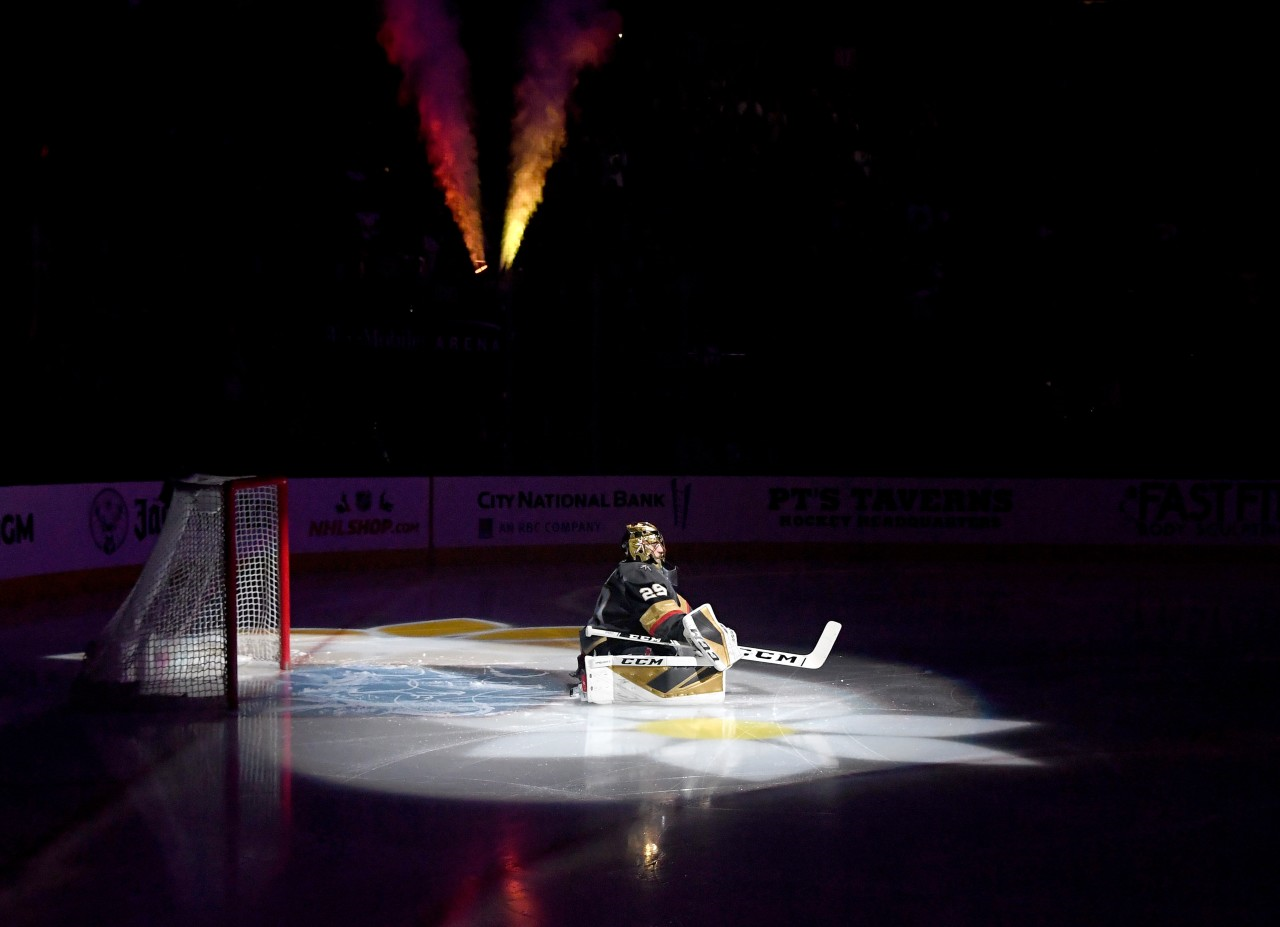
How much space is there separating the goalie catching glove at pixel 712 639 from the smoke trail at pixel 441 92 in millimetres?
11452

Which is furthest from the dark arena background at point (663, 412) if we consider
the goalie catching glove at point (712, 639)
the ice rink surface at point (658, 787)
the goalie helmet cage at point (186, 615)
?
the goalie catching glove at point (712, 639)

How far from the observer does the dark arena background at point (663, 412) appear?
6.21 m

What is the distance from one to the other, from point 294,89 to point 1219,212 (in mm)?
13031

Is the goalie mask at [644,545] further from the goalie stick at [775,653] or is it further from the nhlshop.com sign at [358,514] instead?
the nhlshop.com sign at [358,514]

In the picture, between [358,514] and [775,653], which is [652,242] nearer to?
[358,514]

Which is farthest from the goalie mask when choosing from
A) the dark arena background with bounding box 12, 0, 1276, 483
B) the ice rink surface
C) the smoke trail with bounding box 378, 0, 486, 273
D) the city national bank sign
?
the smoke trail with bounding box 378, 0, 486, 273

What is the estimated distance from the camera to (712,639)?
7.75m

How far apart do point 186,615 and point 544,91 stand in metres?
12.3

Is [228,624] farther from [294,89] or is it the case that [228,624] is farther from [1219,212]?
[1219,212]

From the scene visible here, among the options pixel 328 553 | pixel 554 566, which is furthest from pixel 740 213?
pixel 328 553

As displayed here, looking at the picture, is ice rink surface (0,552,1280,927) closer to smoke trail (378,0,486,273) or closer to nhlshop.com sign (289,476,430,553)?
nhlshop.com sign (289,476,430,553)

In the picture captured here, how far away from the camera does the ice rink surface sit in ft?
15.2

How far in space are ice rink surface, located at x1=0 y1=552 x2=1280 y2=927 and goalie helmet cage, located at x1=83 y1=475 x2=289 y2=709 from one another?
26 centimetres

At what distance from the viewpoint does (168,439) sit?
1427cm
